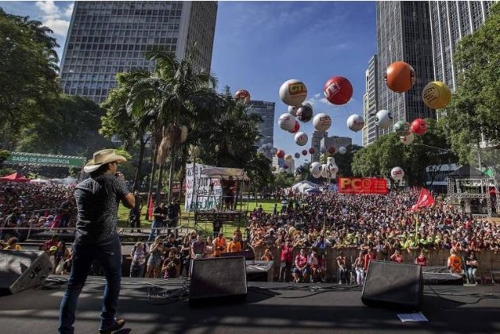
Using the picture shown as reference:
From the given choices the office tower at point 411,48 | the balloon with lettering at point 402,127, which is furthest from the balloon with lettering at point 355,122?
the office tower at point 411,48

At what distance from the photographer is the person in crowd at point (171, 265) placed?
9.14m

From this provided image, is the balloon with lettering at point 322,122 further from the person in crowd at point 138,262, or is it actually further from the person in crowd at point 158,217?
the person in crowd at point 138,262

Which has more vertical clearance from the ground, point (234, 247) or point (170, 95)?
point (170, 95)

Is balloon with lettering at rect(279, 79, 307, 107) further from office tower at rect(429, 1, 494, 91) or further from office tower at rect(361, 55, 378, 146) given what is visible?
office tower at rect(361, 55, 378, 146)

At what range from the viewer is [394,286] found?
3.84 metres

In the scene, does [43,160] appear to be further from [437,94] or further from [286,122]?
[437,94]

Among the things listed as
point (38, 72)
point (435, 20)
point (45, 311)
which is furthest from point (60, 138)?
point (435, 20)

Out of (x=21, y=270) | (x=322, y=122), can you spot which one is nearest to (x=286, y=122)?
(x=322, y=122)

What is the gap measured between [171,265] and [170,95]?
10756 millimetres

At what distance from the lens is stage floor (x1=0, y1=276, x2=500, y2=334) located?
10.7ft

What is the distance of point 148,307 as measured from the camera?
3.92 m

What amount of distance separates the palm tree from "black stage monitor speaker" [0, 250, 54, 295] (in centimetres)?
1208

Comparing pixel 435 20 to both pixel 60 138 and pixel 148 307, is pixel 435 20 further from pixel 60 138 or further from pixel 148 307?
pixel 148 307

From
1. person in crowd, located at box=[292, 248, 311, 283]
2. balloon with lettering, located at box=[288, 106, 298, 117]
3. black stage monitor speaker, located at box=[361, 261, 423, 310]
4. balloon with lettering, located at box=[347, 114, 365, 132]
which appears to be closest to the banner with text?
balloon with lettering, located at box=[288, 106, 298, 117]
